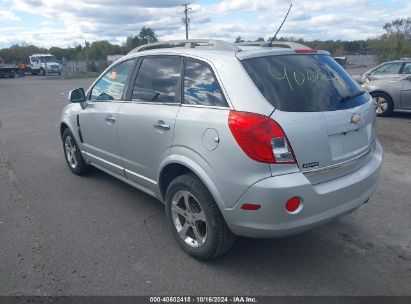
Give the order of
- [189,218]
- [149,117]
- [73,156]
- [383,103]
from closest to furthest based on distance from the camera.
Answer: [189,218], [149,117], [73,156], [383,103]

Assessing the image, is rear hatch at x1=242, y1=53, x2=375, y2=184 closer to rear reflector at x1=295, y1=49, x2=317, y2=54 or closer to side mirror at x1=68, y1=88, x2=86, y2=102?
rear reflector at x1=295, y1=49, x2=317, y2=54

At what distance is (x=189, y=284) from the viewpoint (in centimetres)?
302

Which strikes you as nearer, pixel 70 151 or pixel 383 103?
pixel 70 151

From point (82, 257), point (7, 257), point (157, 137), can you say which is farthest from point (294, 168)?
point (7, 257)

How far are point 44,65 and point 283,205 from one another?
148ft

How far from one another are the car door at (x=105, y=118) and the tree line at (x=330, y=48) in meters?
24.9

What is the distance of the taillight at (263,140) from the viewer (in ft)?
8.94

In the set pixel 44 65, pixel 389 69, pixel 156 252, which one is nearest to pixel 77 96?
pixel 156 252

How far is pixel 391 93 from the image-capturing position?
32.6 ft

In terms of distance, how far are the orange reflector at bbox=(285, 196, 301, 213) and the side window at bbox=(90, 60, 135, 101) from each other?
2.37 m

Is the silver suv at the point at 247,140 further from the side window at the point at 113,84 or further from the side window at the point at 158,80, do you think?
the side window at the point at 113,84

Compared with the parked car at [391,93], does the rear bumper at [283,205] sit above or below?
above

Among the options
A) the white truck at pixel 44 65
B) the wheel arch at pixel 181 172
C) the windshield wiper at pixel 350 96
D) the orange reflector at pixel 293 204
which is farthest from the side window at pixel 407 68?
the white truck at pixel 44 65

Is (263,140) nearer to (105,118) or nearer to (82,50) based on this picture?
(105,118)
